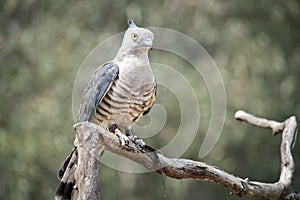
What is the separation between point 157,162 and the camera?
7.19ft

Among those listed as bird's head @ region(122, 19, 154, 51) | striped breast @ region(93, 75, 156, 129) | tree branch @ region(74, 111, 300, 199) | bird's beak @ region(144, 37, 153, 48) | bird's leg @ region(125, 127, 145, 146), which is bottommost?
tree branch @ region(74, 111, 300, 199)

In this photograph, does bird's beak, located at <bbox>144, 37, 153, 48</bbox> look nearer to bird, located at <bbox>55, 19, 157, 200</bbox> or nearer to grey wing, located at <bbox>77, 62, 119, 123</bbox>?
bird, located at <bbox>55, 19, 157, 200</bbox>

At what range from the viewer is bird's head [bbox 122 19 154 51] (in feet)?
8.22

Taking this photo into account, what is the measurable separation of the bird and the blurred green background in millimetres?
2026

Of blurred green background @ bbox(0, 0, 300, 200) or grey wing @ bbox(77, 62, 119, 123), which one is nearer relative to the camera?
grey wing @ bbox(77, 62, 119, 123)

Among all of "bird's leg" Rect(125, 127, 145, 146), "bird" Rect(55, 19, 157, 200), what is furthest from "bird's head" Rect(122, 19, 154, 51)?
"bird's leg" Rect(125, 127, 145, 146)

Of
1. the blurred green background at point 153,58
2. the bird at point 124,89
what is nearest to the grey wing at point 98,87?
the bird at point 124,89

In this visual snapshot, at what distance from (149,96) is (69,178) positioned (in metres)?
0.44

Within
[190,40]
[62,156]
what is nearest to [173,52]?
[190,40]

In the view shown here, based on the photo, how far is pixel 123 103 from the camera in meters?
2.55

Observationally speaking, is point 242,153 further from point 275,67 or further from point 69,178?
point 69,178

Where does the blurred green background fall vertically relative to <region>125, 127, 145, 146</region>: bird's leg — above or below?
above

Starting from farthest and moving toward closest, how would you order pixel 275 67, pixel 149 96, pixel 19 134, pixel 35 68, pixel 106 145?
pixel 275 67
pixel 35 68
pixel 19 134
pixel 149 96
pixel 106 145

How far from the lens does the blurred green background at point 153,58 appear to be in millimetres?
4695
